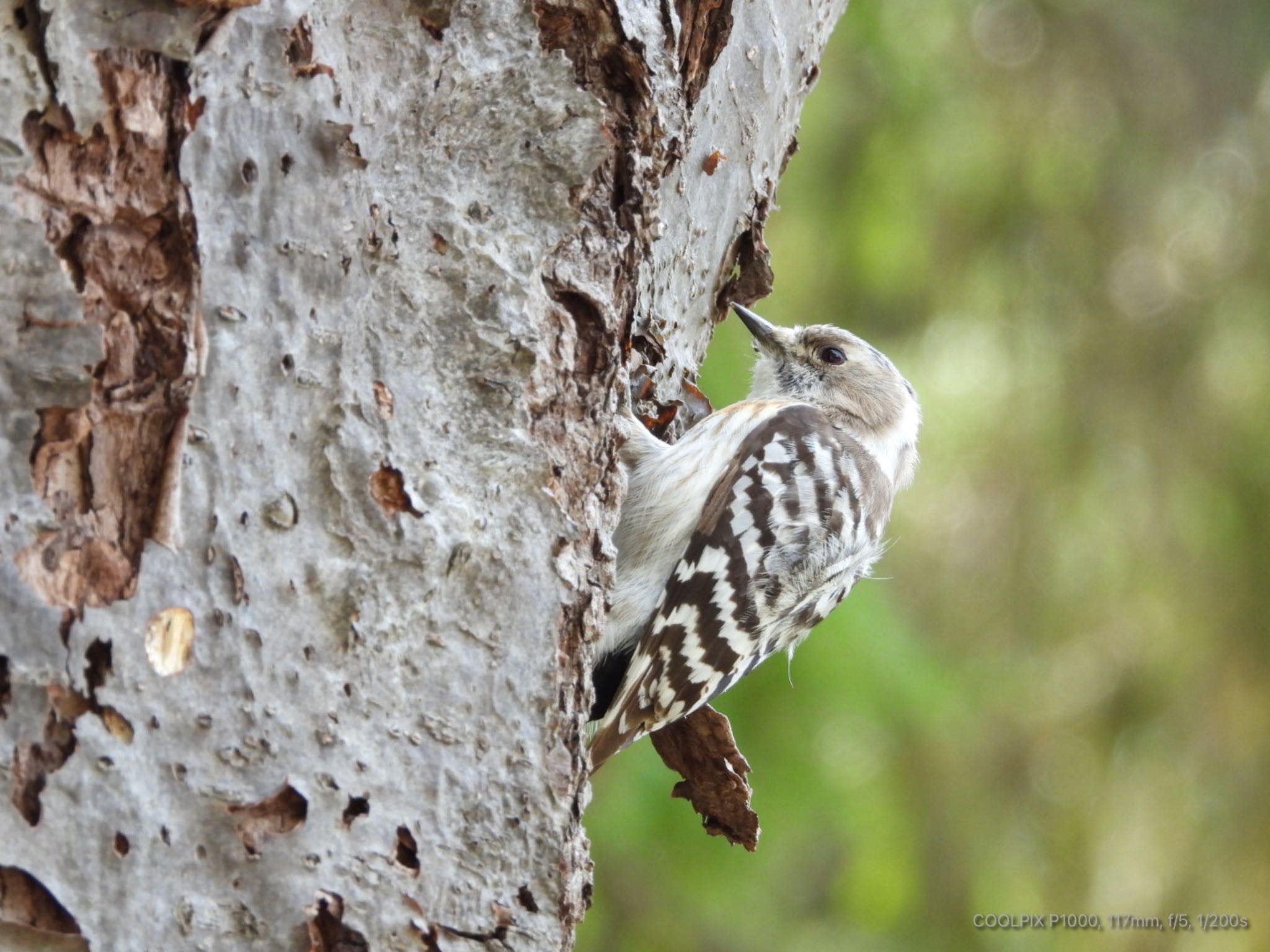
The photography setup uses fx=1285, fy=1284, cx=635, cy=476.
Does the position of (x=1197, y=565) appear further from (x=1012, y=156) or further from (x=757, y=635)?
(x=757, y=635)

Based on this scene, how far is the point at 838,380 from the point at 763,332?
332 millimetres

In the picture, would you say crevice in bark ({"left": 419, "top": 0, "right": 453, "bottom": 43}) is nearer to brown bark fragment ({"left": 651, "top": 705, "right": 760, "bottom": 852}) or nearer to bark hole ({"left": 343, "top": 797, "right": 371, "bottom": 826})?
bark hole ({"left": 343, "top": 797, "right": 371, "bottom": 826})

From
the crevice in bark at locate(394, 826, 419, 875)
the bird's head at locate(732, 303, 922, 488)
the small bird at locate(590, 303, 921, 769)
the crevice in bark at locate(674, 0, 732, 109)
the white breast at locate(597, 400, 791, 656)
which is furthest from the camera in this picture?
the bird's head at locate(732, 303, 922, 488)

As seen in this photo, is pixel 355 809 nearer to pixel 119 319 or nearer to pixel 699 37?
pixel 119 319

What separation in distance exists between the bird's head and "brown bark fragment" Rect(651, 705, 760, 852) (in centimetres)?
134

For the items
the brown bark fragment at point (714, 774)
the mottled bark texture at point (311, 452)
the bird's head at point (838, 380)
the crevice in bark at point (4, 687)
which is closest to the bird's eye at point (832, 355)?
the bird's head at point (838, 380)

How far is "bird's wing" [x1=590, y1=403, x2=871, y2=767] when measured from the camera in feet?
10.6

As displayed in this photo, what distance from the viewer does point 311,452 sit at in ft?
6.52

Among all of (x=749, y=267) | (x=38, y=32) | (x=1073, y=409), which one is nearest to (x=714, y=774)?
(x=749, y=267)

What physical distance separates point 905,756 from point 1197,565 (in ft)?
4.84

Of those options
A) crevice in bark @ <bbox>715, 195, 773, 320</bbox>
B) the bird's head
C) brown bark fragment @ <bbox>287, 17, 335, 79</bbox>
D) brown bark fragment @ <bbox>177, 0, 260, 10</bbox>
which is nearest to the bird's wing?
the bird's head

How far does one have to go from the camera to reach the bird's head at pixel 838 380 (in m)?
4.36

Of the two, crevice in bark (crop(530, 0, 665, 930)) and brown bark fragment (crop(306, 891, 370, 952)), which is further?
crevice in bark (crop(530, 0, 665, 930))

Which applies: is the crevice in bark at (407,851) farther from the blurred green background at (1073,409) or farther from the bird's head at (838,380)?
the blurred green background at (1073,409)
